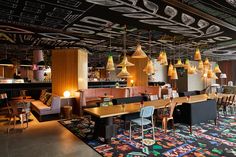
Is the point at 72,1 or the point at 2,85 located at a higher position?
the point at 72,1

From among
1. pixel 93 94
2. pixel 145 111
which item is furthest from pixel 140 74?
pixel 145 111

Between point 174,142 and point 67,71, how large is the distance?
233 inches

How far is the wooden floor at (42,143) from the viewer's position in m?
3.73

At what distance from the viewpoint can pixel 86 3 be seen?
336 centimetres

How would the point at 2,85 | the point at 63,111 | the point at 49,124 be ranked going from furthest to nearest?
the point at 2,85 < the point at 63,111 < the point at 49,124

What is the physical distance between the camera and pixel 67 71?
27.0 ft

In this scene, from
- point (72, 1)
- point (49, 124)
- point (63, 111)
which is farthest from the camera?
point (63, 111)

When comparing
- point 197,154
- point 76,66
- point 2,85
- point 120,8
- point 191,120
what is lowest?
point 197,154

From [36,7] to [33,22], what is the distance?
1.21 m

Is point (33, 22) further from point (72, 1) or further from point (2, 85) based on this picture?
point (2, 85)

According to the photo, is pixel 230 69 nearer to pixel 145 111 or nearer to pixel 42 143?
pixel 145 111

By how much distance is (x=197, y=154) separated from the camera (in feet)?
11.9

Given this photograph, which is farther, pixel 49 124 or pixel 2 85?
pixel 2 85

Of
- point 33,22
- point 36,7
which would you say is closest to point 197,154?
point 36,7
